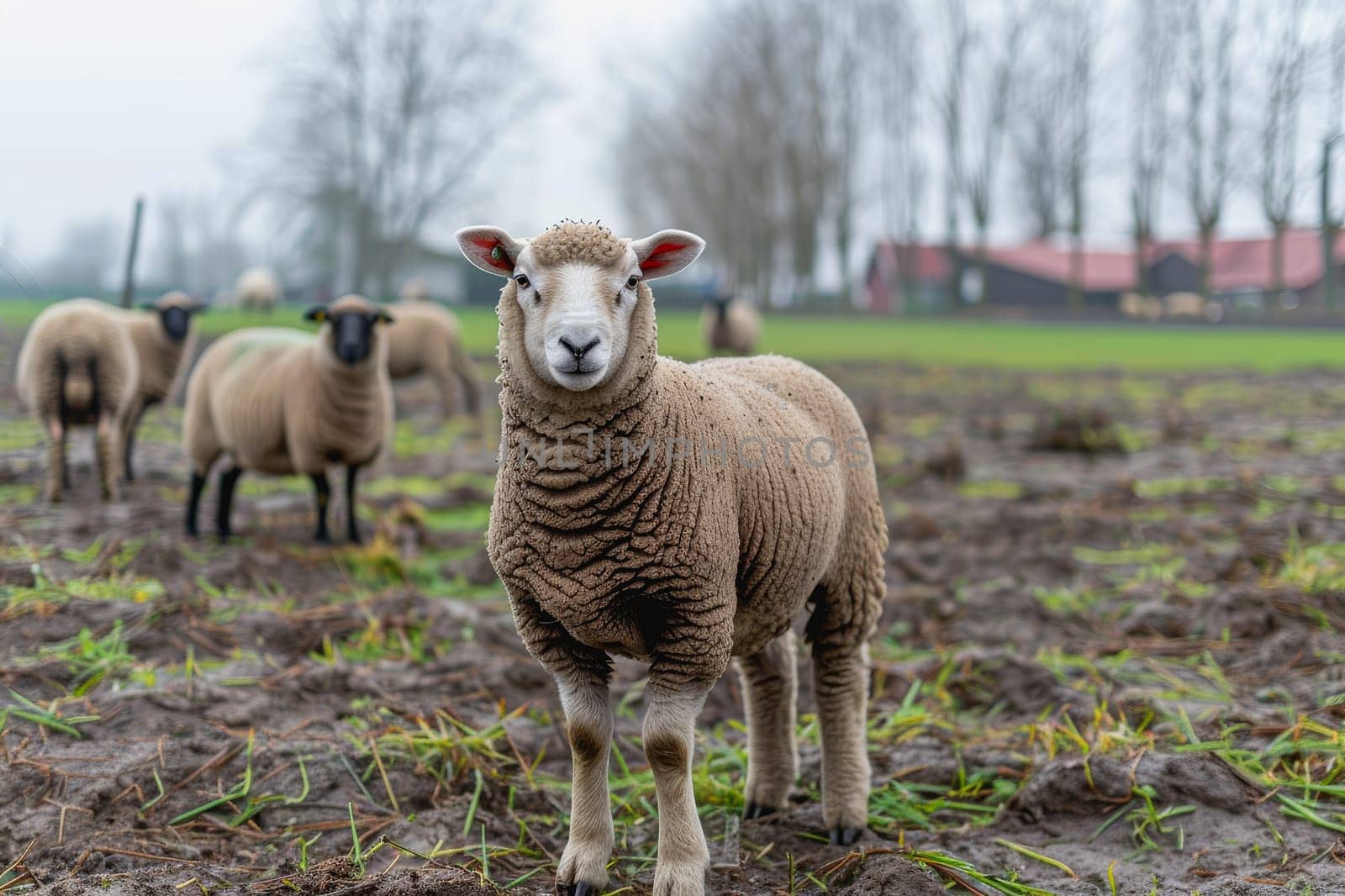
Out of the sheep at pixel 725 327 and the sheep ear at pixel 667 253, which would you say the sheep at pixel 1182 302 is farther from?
the sheep ear at pixel 667 253

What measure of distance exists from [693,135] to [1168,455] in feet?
135

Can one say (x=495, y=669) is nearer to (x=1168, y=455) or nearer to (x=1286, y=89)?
(x=1286, y=89)

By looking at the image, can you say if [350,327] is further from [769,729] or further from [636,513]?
[636,513]

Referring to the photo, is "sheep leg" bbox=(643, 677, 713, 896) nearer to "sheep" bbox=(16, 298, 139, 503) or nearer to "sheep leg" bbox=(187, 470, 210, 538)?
"sheep leg" bbox=(187, 470, 210, 538)

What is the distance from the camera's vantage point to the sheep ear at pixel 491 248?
2832mm

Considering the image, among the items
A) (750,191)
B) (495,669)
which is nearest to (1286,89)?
(495,669)

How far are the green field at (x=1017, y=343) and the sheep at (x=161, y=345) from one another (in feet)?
32.1

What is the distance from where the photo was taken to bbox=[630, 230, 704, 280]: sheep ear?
9.45 feet

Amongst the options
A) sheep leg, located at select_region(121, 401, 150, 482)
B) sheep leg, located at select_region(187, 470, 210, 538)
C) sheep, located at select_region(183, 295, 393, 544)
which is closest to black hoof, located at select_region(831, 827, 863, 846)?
sheep, located at select_region(183, 295, 393, 544)

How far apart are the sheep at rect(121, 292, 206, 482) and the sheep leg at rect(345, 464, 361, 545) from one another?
9.98ft

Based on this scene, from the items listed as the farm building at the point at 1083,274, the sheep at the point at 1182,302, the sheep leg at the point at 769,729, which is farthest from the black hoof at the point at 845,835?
the sheep at the point at 1182,302

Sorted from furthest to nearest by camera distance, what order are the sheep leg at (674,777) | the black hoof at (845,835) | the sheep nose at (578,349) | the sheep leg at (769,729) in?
the sheep leg at (769,729), the black hoof at (845,835), the sheep leg at (674,777), the sheep nose at (578,349)

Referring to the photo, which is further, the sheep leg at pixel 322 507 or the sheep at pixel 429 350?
the sheep at pixel 429 350

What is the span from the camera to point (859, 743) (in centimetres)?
354
